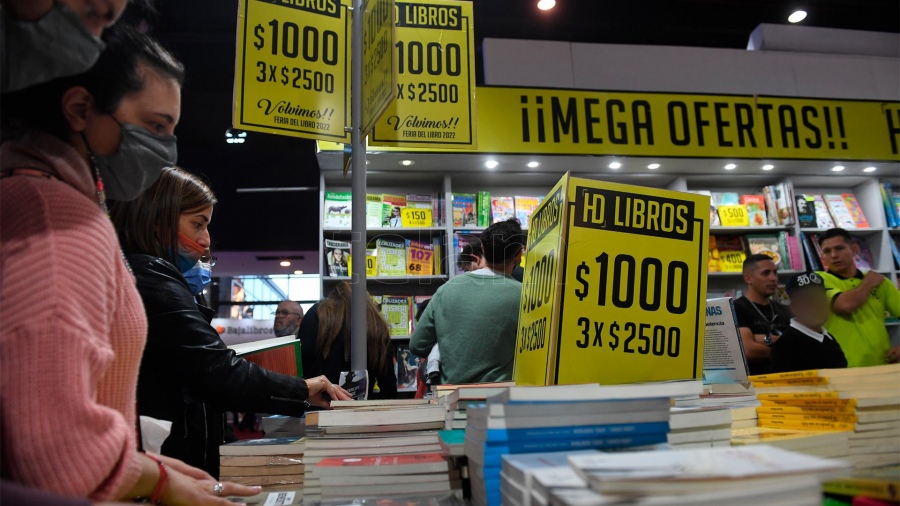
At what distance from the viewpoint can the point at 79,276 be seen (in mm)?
751

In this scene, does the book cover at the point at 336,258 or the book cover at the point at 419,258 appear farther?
the book cover at the point at 419,258

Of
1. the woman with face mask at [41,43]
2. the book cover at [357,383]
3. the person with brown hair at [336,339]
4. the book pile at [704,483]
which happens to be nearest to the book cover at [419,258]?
the person with brown hair at [336,339]

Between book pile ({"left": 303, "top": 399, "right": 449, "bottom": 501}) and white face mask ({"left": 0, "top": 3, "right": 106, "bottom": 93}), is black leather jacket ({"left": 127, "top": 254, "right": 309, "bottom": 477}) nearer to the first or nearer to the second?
book pile ({"left": 303, "top": 399, "right": 449, "bottom": 501})

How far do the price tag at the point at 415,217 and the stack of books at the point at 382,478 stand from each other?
346cm

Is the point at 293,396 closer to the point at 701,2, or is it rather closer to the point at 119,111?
the point at 119,111

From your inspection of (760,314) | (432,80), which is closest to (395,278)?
(432,80)

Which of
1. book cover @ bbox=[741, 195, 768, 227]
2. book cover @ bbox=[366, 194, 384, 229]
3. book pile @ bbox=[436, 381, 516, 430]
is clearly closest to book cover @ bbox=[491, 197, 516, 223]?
book cover @ bbox=[366, 194, 384, 229]

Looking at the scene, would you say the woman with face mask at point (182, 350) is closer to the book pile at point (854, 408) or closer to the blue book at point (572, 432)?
the blue book at point (572, 432)

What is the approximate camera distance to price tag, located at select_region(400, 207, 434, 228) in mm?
4516

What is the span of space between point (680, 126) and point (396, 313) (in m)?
2.60

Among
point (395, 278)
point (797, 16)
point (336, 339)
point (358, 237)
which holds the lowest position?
point (336, 339)

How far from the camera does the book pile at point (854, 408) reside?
1.07 m

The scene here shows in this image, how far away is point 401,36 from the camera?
250 centimetres

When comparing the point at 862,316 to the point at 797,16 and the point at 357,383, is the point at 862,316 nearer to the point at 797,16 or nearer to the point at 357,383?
the point at 357,383
